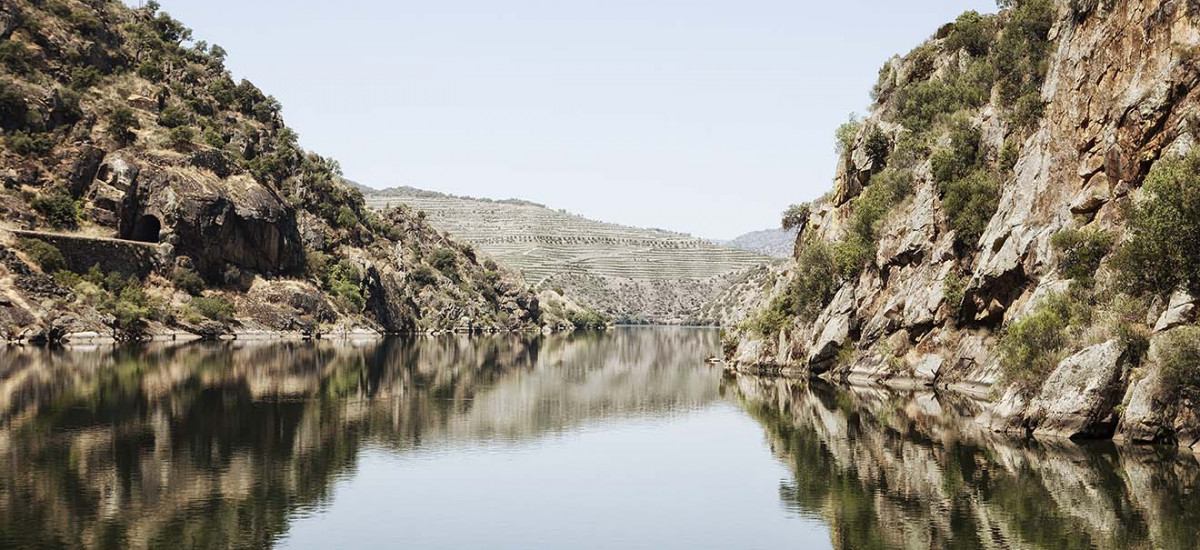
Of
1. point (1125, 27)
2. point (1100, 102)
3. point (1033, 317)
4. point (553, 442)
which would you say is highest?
point (1125, 27)

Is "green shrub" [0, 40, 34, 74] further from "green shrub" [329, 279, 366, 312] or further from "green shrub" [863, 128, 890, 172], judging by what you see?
"green shrub" [863, 128, 890, 172]

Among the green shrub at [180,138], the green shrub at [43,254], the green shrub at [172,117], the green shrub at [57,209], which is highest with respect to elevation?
the green shrub at [172,117]

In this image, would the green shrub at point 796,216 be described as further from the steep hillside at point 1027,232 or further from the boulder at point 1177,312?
the boulder at point 1177,312

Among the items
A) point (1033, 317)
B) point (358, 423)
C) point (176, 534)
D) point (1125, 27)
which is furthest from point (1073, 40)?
point (176, 534)

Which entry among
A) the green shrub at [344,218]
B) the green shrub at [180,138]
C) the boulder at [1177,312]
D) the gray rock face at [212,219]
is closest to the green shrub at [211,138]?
the green shrub at [180,138]

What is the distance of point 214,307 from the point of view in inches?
5374

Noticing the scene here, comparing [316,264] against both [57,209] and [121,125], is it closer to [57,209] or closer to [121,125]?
[121,125]

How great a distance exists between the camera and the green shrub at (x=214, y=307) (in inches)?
5315

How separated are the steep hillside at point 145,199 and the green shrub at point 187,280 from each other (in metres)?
0.19

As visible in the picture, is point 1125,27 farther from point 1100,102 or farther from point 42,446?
point 42,446

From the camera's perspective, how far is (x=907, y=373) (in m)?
75.2

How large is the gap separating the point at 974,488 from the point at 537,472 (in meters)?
16.2

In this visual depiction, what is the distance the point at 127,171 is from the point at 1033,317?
115899mm

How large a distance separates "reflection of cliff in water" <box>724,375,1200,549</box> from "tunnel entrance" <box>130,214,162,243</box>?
106 m
